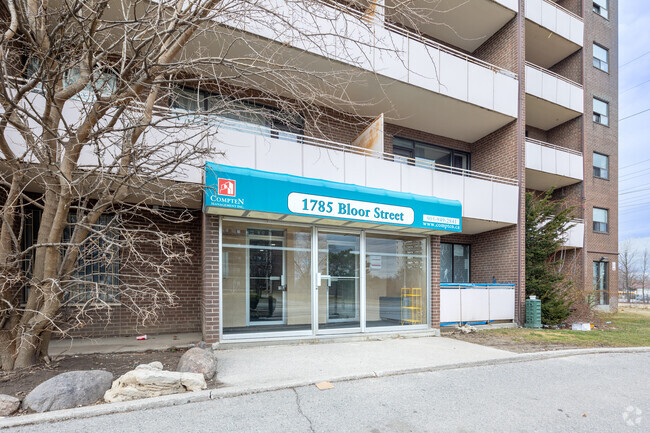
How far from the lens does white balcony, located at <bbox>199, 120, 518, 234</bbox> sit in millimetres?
7719

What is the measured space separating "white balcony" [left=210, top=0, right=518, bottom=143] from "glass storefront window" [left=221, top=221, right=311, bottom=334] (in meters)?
3.65

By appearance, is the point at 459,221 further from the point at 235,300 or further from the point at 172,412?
the point at 172,412

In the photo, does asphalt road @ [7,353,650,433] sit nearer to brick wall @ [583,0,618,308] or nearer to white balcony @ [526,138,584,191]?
white balcony @ [526,138,584,191]

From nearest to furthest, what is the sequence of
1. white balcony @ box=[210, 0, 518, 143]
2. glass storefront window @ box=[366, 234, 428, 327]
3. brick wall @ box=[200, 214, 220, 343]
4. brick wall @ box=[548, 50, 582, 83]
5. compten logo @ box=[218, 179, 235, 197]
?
compten logo @ box=[218, 179, 235, 197] → brick wall @ box=[200, 214, 220, 343] → white balcony @ box=[210, 0, 518, 143] → glass storefront window @ box=[366, 234, 428, 327] → brick wall @ box=[548, 50, 582, 83]

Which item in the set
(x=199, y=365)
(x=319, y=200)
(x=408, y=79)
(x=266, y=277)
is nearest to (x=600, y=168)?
(x=408, y=79)

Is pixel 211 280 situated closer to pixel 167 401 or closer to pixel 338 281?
pixel 167 401

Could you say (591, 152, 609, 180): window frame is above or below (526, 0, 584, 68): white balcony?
below

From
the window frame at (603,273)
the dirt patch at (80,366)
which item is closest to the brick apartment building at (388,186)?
the dirt patch at (80,366)

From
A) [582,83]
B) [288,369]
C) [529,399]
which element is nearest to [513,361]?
[529,399]

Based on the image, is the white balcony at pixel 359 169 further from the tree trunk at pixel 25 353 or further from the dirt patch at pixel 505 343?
the tree trunk at pixel 25 353

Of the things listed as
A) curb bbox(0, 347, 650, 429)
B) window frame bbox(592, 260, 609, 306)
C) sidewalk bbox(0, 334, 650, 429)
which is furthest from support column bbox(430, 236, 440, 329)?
window frame bbox(592, 260, 609, 306)

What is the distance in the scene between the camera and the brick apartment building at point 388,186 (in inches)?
296

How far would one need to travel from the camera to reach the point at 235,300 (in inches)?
308

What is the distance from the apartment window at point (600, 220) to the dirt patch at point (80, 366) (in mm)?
20162
